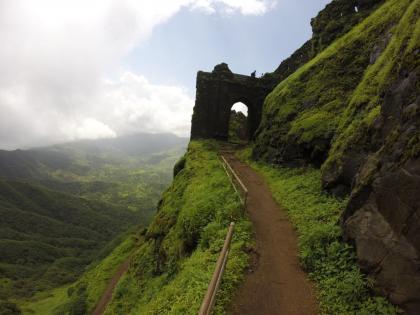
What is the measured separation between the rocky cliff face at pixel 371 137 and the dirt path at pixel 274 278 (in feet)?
6.37

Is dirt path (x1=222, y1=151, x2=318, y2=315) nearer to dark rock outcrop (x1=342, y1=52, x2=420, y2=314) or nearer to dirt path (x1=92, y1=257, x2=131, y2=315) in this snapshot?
dark rock outcrop (x1=342, y1=52, x2=420, y2=314)

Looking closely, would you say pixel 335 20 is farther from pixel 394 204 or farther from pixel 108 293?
pixel 108 293

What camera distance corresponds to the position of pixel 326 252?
10.5 m

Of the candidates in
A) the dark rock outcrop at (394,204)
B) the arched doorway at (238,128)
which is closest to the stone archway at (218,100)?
the arched doorway at (238,128)

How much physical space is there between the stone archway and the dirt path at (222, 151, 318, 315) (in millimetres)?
27722

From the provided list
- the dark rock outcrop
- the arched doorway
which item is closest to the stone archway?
the arched doorway

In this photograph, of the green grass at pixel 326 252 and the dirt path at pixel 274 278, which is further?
the dirt path at pixel 274 278

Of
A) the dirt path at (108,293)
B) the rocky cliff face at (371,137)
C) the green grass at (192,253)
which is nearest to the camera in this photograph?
the rocky cliff face at (371,137)

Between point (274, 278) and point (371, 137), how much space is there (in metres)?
6.44

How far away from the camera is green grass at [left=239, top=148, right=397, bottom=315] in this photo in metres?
8.28

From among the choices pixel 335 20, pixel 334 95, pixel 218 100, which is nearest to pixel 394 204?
pixel 334 95

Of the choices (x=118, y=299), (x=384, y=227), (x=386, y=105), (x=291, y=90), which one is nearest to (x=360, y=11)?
(x=291, y=90)

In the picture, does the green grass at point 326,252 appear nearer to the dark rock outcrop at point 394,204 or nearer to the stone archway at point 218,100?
the dark rock outcrop at point 394,204

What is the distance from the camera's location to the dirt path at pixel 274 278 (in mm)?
8555
